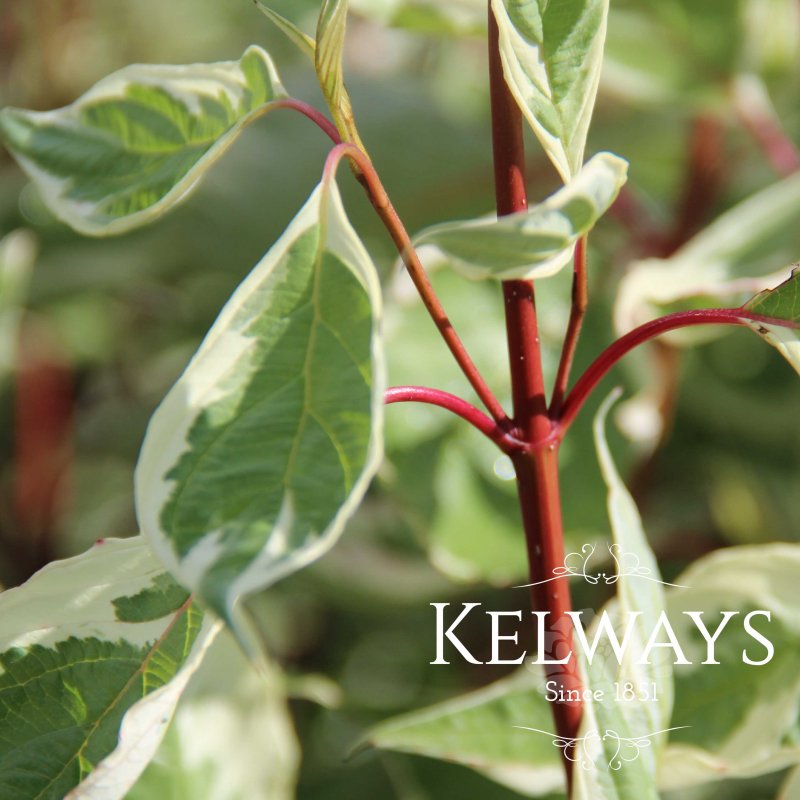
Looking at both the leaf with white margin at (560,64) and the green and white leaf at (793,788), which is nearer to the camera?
the leaf with white margin at (560,64)

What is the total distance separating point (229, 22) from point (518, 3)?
1.29 meters

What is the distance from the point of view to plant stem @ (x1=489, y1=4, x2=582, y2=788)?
346mm

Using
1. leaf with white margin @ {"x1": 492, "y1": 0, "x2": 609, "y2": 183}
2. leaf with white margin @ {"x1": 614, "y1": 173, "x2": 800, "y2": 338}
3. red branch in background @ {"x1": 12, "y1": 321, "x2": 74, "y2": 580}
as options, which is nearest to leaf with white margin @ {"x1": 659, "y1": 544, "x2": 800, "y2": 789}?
leaf with white margin @ {"x1": 614, "y1": 173, "x2": 800, "y2": 338}

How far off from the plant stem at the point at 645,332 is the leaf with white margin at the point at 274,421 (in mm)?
92

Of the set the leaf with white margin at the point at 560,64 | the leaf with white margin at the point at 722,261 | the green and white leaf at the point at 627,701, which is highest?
the leaf with white margin at the point at 560,64

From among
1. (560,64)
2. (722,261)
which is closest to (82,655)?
(560,64)

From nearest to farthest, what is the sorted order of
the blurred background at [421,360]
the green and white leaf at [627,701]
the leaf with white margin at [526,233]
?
the leaf with white margin at [526,233], the green and white leaf at [627,701], the blurred background at [421,360]

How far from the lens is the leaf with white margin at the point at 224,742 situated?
50 centimetres

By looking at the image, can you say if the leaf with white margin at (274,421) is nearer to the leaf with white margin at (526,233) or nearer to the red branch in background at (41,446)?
the leaf with white margin at (526,233)

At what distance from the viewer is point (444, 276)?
69cm

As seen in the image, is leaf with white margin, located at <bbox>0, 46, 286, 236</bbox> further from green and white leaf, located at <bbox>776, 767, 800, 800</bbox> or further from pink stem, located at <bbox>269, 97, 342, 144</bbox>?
green and white leaf, located at <bbox>776, 767, 800, 800</bbox>

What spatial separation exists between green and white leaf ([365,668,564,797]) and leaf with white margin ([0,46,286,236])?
0.87 ft

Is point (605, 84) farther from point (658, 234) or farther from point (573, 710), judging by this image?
point (573, 710)

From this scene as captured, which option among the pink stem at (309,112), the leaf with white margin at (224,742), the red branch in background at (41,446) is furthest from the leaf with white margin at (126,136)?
the red branch in background at (41,446)
